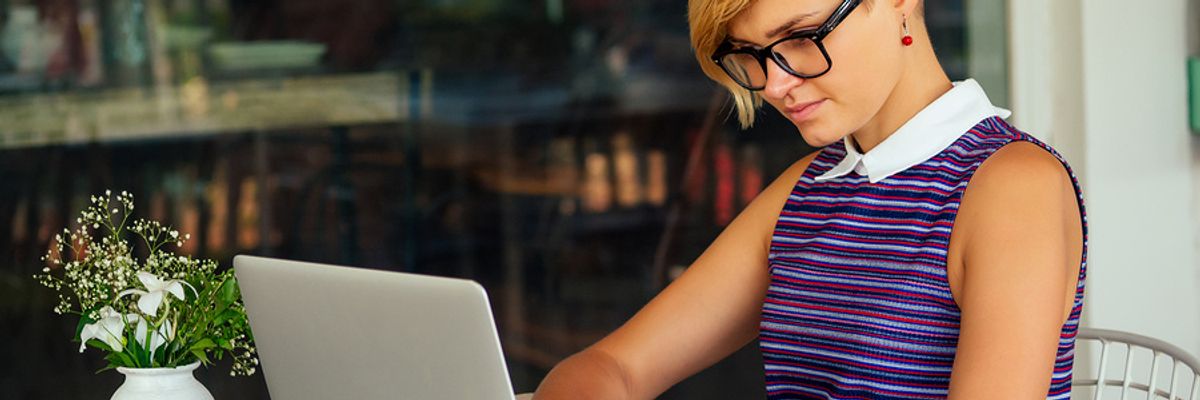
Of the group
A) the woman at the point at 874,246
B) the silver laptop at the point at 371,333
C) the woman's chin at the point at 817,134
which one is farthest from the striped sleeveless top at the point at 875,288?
the silver laptop at the point at 371,333

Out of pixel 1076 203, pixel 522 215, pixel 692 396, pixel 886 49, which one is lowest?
pixel 692 396

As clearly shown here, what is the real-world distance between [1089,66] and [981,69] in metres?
0.28

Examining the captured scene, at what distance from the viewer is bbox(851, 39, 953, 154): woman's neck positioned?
137cm

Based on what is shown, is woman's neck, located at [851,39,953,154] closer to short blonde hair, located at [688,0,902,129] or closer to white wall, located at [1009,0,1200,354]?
short blonde hair, located at [688,0,902,129]

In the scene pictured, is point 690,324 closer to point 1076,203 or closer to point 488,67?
point 1076,203

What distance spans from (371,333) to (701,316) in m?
0.54

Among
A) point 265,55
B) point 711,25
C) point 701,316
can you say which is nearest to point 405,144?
point 265,55

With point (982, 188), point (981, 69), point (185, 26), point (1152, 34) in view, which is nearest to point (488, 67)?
point (185, 26)

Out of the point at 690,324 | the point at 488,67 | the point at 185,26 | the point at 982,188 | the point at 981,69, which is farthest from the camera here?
the point at 981,69

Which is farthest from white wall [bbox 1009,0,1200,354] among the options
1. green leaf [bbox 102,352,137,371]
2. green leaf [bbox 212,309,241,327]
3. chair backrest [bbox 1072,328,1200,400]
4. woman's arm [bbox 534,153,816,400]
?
green leaf [bbox 102,352,137,371]

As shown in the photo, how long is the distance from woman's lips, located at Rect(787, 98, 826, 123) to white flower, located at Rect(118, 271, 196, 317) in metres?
0.62

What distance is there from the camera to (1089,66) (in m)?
2.37

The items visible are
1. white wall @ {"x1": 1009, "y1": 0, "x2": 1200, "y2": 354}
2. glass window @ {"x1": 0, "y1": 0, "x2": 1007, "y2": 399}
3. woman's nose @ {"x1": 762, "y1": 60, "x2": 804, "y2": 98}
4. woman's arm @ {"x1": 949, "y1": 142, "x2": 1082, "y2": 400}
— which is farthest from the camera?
white wall @ {"x1": 1009, "y1": 0, "x2": 1200, "y2": 354}

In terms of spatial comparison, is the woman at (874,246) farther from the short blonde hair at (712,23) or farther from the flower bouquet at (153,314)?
the flower bouquet at (153,314)
